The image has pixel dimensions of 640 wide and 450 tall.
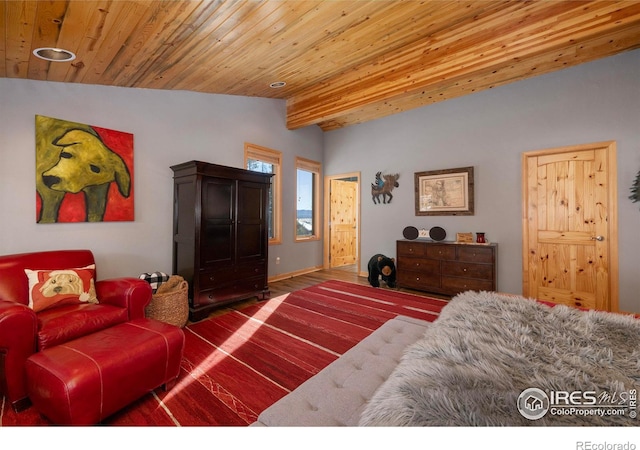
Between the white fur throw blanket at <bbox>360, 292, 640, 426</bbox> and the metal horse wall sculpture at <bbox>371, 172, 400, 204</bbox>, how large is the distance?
360 cm

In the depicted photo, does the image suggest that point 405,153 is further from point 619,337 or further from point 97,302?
point 97,302

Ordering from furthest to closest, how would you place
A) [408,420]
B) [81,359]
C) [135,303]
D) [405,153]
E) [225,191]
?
1. [405,153]
2. [225,191]
3. [135,303]
4. [81,359]
5. [408,420]

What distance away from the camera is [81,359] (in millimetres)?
1407

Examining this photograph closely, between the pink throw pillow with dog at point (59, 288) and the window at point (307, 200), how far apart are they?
3388mm

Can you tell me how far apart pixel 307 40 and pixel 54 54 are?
81.0 inches

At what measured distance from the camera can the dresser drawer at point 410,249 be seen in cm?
415

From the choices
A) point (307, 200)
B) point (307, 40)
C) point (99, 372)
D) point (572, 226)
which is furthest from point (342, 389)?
point (307, 200)

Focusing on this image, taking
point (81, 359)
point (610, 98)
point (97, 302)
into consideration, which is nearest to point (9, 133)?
point (97, 302)

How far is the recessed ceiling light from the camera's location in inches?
81.6

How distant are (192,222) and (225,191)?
524 millimetres

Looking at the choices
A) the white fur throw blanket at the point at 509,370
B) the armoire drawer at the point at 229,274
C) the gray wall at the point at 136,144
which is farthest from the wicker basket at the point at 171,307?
the white fur throw blanket at the point at 509,370

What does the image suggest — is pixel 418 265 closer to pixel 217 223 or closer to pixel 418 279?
pixel 418 279

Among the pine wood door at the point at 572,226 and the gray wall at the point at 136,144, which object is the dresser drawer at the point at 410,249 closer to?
the pine wood door at the point at 572,226

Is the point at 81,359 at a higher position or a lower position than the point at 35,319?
lower
